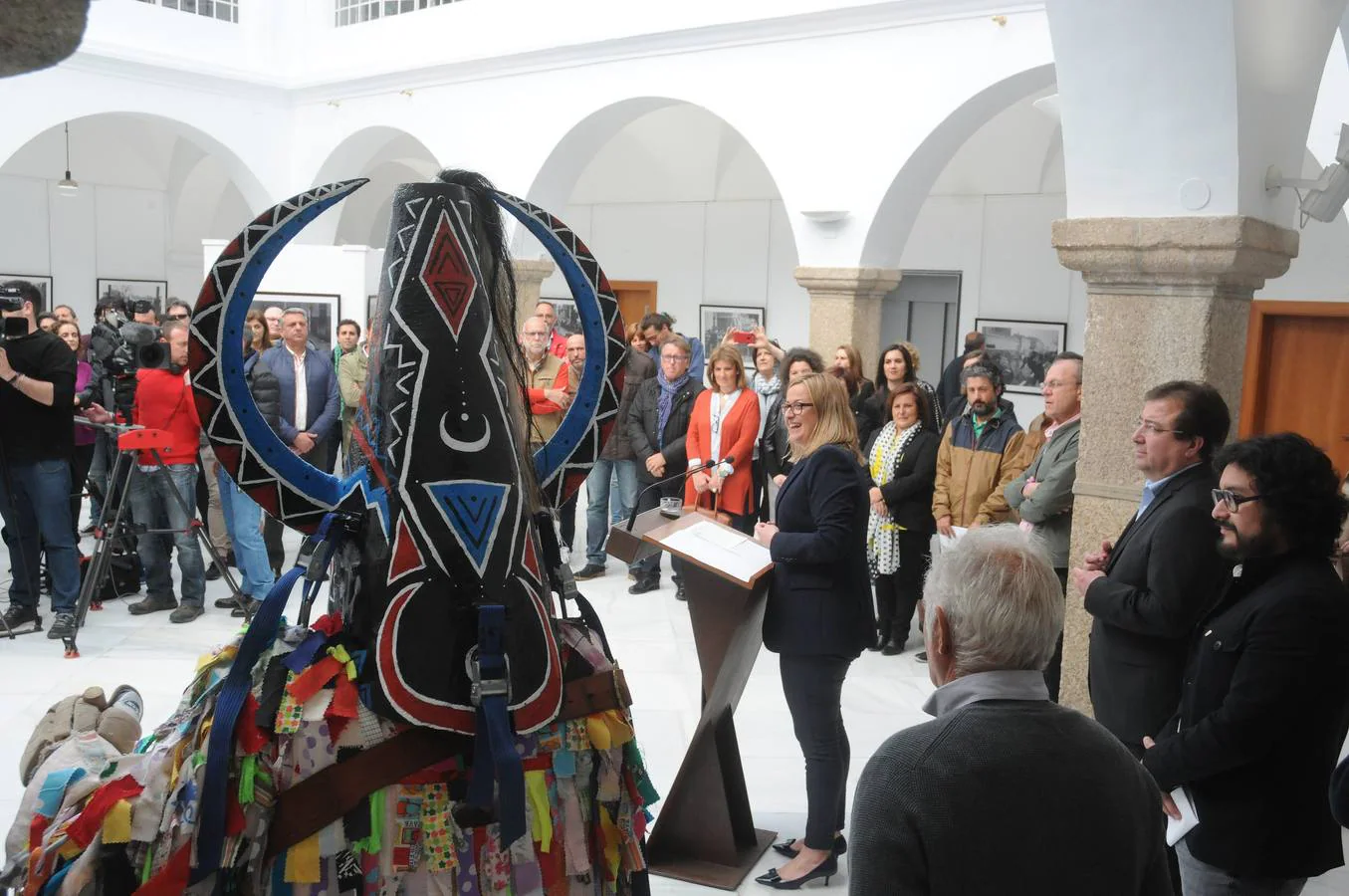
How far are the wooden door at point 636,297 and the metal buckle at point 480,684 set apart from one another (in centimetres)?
1464

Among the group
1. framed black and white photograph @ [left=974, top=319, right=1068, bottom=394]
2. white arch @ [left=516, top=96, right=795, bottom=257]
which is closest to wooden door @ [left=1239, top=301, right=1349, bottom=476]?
framed black and white photograph @ [left=974, top=319, right=1068, bottom=394]

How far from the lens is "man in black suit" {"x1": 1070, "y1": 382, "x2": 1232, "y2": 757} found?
293 cm

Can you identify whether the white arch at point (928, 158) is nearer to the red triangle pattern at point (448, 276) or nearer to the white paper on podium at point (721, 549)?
the white paper on podium at point (721, 549)

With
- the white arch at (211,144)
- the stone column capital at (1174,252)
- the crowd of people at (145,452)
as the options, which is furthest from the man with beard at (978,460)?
the white arch at (211,144)

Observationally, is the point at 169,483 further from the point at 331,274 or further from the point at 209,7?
the point at 209,7

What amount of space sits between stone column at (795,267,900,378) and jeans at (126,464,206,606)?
4996mm

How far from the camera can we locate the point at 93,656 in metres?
5.94

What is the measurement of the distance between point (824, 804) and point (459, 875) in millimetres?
2313

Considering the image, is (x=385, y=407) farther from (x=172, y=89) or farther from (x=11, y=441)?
(x=172, y=89)

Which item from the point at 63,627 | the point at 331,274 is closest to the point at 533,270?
the point at 331,274

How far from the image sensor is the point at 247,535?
22.0 feet

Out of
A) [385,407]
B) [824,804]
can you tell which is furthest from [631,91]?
[385,407]

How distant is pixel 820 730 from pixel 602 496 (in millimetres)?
4483

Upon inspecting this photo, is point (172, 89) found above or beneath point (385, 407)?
above
